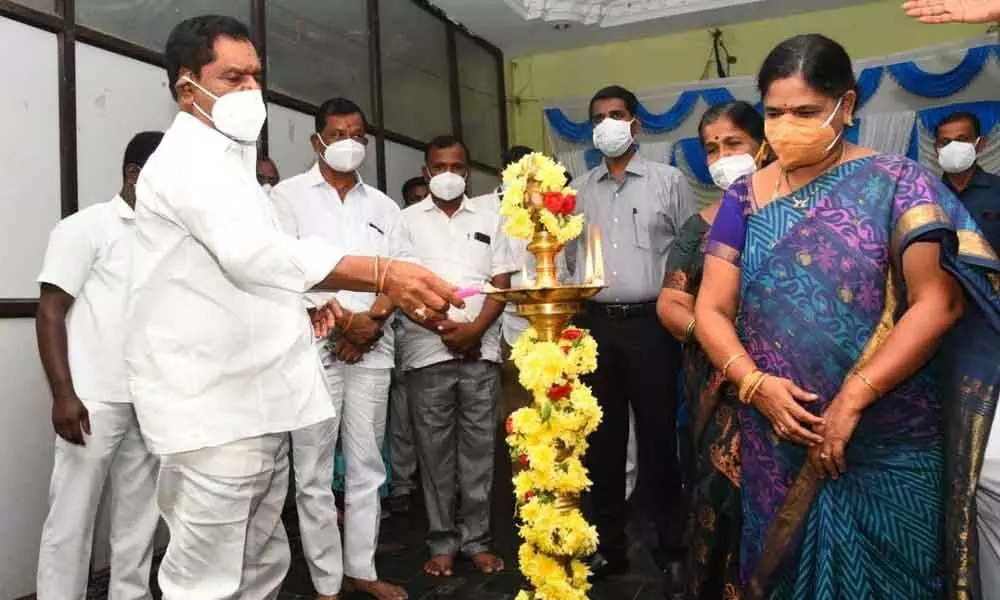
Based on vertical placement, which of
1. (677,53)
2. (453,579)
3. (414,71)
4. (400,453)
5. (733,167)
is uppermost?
(677,53)

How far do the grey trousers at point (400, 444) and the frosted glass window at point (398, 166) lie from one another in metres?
1.60

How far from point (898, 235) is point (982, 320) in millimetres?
276

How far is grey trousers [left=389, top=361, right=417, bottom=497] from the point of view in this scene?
473 cm

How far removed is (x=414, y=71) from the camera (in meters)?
6.25

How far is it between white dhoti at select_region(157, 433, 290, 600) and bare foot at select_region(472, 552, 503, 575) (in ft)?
5.20

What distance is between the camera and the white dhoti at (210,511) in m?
1.86

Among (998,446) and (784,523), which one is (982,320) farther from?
(784,523)

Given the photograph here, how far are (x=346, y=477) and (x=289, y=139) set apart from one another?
2.46 metres

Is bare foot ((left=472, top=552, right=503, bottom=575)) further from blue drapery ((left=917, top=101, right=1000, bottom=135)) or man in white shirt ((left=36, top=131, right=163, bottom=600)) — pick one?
blue drapery ((left=917, top=101, right=1000, bottom=135))

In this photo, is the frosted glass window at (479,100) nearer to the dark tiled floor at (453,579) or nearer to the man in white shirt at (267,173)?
the man in white shirt at (267,173)

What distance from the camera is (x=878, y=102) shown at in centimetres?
669

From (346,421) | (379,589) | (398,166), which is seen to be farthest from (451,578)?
(398,166)

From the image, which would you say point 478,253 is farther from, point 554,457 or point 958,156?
point 958,156

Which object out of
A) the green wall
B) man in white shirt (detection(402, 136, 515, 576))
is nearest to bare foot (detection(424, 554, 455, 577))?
man in white shirt (detection(402, 136, 515, 576))
